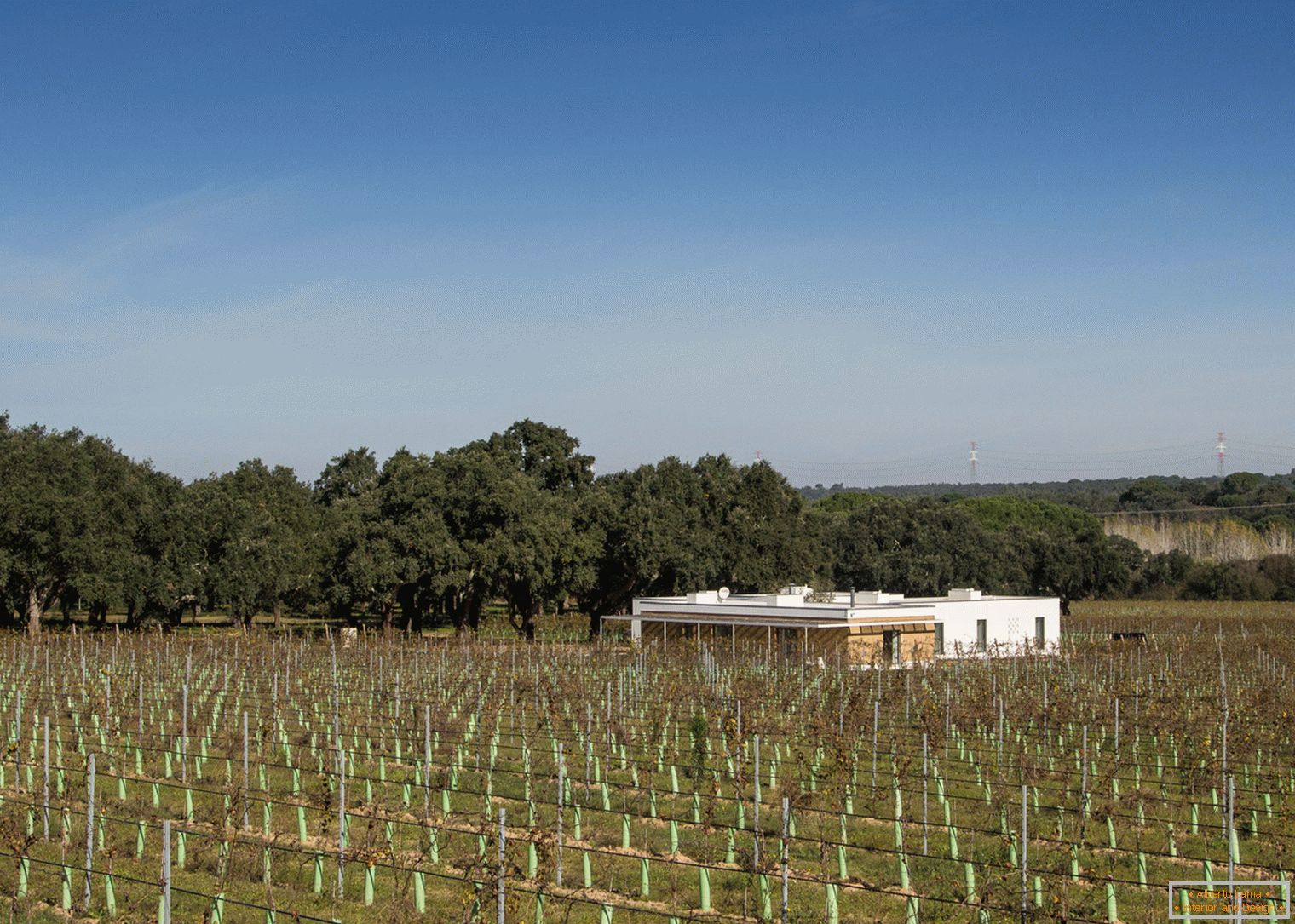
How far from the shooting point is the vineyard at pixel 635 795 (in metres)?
12.1

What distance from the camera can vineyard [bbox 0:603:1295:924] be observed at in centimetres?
1212

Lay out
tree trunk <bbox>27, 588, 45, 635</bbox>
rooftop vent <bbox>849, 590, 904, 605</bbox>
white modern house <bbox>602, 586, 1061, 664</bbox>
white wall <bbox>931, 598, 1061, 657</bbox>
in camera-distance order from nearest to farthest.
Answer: white modern house <bbox>602, 586, 1061, 664</bbox>, white wall <bbox>931, 598, 1061, 657</bbox>, tree trunk <bbox>27, 588, 45, 635</bbox>, rooftop vent <bbox>849, 590, 904, 605</bbox>

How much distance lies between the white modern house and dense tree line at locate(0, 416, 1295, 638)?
16.3 ft

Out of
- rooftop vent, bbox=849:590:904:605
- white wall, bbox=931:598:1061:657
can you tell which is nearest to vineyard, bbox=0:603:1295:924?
white wall, bbox=931:598:1061:657

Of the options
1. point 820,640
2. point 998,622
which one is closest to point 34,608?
point 820,640

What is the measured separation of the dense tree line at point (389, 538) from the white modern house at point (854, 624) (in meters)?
4.98

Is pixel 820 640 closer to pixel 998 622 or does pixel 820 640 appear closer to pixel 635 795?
pixel 998 622

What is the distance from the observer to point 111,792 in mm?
17172

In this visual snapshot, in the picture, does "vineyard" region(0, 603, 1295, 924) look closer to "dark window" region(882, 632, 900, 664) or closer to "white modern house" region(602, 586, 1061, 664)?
"white modern house" region(602, 586, 1061, 664)

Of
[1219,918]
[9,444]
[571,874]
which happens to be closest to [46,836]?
[571,874]

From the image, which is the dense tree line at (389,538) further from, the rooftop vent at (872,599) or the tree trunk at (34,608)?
the rooftop vent at (872,599)

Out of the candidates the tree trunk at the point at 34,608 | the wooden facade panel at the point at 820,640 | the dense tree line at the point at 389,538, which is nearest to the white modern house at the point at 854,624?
the wooden facade panel at the point at 820,640

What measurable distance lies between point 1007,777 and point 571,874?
8.41 m

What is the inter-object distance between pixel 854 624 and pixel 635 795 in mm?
21116
